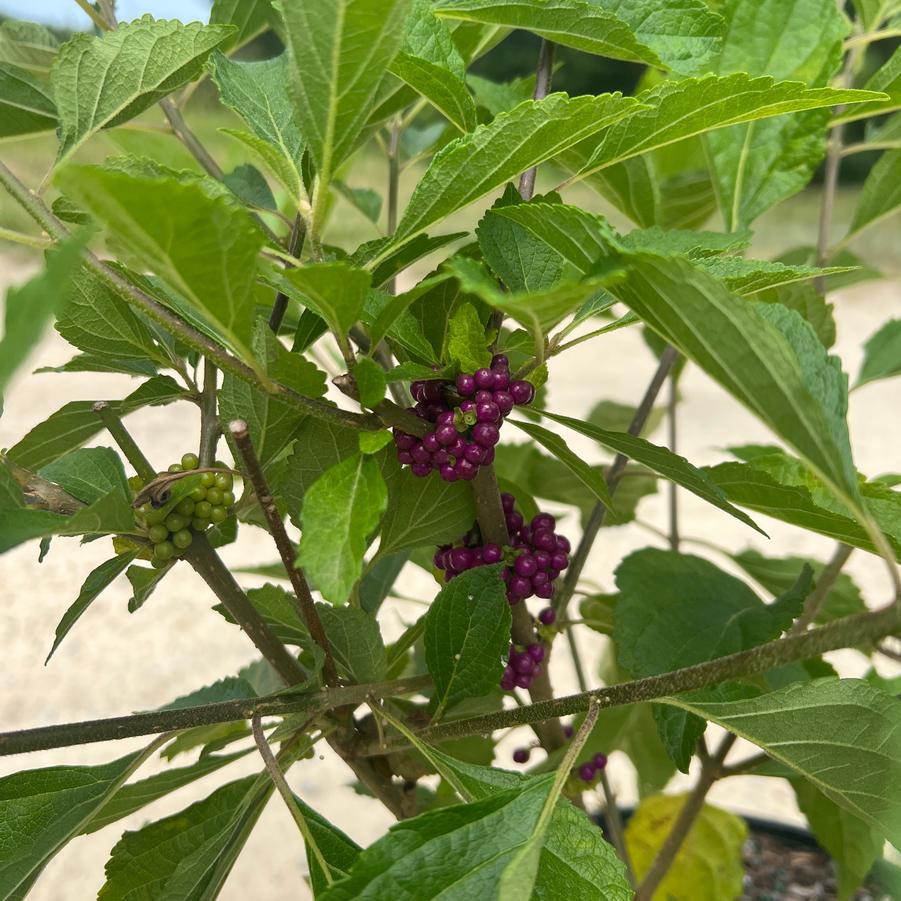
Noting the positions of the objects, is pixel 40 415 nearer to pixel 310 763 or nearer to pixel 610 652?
pixel 310 763

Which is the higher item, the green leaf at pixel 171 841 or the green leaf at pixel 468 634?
the green leaf at pixel 468 634

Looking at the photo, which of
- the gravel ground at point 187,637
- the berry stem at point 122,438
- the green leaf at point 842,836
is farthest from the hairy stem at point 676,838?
the berry stem at point 122,438

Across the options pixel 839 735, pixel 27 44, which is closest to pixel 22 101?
pixel 27 44

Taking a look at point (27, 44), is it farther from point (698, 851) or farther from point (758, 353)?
point (698, 851)

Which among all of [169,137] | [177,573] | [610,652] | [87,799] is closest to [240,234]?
[87,799]

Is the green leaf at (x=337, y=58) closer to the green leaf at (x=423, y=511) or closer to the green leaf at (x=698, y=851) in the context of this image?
the green leaf at (x=423, y=511)
